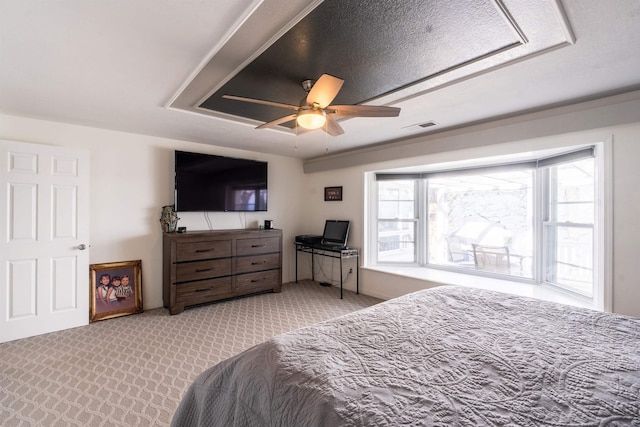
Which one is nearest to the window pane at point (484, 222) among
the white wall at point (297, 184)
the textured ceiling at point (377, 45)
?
the white wall at point (297, 184)

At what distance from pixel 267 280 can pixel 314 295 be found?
763 millimetres

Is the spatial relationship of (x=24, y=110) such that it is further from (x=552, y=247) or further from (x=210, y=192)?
(x=552, y=247)

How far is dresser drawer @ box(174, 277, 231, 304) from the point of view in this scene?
3.61 m

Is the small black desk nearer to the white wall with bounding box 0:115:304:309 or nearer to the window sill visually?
the window sill

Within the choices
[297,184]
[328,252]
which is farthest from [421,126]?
[297,184]

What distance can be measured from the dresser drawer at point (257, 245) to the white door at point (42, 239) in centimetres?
176

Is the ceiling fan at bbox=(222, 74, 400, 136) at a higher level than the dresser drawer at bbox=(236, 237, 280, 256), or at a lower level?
higher

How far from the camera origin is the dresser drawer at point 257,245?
13.5 ft

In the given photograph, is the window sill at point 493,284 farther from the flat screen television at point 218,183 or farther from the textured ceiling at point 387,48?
the textured ceiling at point 387,48

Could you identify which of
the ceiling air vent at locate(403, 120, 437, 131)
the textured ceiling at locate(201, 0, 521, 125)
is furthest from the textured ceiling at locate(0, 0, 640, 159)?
the ceiling air vent at locate(403, 120, 437, 131)

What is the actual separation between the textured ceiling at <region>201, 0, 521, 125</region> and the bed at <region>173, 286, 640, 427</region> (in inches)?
63.7

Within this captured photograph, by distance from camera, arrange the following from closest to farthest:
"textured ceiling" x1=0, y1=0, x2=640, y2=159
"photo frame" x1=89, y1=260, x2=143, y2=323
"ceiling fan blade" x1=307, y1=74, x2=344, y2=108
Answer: "textured ceiling" x1=0, y1=0, x2=640, y2=159, "ceiling fan blade" x1=307, y1=74, x2=344, y2=108, "photo frame" x1=89, y1=260, x2=143, y2=323

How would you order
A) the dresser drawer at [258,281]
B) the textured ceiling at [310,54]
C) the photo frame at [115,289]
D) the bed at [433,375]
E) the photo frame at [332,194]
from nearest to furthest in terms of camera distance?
the bed at [433,375] < the textured ceiling at [310,54] < the photo frame at [115,289] < the dresser drawer at [258,281] < the photo frame at [332,194]

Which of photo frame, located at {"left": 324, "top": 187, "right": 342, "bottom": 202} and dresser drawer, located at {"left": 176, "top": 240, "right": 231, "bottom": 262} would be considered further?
photo frame, located at {"left": 324, "top": 187, "right": 342, "bottom": 202}
